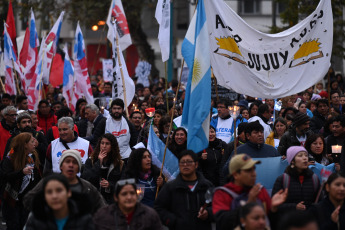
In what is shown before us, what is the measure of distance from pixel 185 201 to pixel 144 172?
1.44 metres

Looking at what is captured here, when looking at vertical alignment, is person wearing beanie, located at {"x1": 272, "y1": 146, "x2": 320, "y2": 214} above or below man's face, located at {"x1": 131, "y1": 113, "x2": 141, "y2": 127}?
below

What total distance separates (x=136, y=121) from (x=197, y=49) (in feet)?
12.4

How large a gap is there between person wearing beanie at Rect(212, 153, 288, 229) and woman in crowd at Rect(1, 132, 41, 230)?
142 inches

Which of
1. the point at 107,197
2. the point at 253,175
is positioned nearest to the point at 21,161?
the point at 107,197

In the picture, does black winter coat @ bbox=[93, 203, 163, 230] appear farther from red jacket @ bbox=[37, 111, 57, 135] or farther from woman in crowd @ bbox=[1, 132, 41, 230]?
red jacket @ bbox=[37, 111, 57, 135]

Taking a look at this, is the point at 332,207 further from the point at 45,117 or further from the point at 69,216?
the point at 45,117

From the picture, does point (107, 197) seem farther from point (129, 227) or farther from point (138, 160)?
point (129, 227)

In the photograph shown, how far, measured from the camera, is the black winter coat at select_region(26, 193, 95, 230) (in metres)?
6.30

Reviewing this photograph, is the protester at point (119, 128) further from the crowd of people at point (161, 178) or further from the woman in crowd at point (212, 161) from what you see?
the woman in crowd at point (212, 161)

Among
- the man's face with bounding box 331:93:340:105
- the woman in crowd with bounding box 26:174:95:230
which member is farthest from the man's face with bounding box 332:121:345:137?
the man's face with bounding box 331:93:340:105

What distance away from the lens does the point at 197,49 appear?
9.28 metres

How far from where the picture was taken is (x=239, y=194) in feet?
22.0

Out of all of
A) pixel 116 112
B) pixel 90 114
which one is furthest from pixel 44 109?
pixel 116 112

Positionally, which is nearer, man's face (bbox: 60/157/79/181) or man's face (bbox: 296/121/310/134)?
man's face (bbox: 60/157/79/181)
